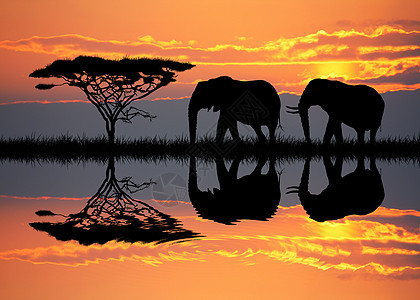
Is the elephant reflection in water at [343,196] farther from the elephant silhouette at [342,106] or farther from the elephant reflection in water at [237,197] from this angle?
the elephant silhouette at [342,106]

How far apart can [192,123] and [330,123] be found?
4294 millimetres

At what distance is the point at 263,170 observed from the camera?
15727 mm

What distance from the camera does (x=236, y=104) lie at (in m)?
21.9

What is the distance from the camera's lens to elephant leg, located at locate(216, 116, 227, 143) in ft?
69.3

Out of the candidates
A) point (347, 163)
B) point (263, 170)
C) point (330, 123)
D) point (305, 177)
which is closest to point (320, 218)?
point (305, 177)

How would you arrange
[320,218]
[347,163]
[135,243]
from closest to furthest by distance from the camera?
[135,243]
[320,218]
[347,163]

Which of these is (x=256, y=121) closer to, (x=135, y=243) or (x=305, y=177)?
(x=305, y=177)

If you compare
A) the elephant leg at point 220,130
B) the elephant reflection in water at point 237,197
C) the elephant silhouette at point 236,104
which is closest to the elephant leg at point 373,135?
the elephant silhouette at point 236,104

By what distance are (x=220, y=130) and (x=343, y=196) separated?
10197 millimetres

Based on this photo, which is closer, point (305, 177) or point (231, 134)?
point (305, 177)

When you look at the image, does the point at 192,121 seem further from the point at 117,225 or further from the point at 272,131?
the point at 117,225

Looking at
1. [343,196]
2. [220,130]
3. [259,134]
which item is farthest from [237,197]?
[259,134]

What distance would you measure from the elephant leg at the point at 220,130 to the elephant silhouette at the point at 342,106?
222 cm

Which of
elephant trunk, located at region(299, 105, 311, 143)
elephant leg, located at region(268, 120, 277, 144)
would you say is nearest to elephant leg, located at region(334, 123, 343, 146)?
elephant trunk, located at region(299, 105, 311, 143)
